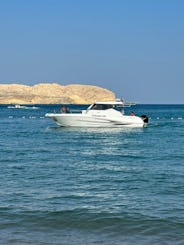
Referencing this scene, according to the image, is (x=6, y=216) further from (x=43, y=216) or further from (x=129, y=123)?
(x=129, y=123)

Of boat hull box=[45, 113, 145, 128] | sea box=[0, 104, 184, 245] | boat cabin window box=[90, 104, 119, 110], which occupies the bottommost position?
sea box=[0, 104, 184, 245]

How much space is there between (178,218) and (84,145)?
23.6m

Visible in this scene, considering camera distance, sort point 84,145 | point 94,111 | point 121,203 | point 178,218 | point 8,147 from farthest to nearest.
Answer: point 94,111 < point 84,145 < point 8,147 < point 121,203 < point 178,218

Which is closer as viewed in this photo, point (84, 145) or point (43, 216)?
point (43, 216)

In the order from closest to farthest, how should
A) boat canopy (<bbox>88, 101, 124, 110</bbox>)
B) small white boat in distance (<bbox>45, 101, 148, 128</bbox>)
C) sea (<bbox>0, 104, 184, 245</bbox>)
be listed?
sea (<bbox>0, 104, 184, 245</bbox>), boat canopy (<bbox>88, 101, 124, 110</bbox>), small white boat in distance (<bbox>45, 101, 148, 128</bbox>)

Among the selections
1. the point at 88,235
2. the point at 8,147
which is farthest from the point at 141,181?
the point at 8,147

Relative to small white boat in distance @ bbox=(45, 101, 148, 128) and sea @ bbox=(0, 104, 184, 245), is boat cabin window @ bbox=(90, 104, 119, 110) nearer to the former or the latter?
small white boat in distance @ bbox=(45, 101, 148, 128)

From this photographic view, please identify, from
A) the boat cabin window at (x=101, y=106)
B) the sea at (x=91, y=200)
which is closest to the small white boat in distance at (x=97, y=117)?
the boat cabin window at (x=101, y=106)

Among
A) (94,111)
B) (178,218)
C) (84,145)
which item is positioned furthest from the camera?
(94,111)

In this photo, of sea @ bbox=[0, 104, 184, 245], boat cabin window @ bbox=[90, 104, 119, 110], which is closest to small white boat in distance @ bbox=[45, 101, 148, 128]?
boat cabin window @ bbox=[90, 104, 119, 110]

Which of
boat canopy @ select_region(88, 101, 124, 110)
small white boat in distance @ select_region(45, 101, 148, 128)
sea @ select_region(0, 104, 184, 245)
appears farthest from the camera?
small white boat in distance @ select_region(45, 101, 148, 128)

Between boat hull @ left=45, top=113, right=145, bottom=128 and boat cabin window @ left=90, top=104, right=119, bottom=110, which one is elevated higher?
boat cabin window @ left=90, top=104, right=119, bottom=110

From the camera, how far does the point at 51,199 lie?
15.7 metres

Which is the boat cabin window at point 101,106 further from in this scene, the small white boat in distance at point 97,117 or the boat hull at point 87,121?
the boat hull at point 87,121
